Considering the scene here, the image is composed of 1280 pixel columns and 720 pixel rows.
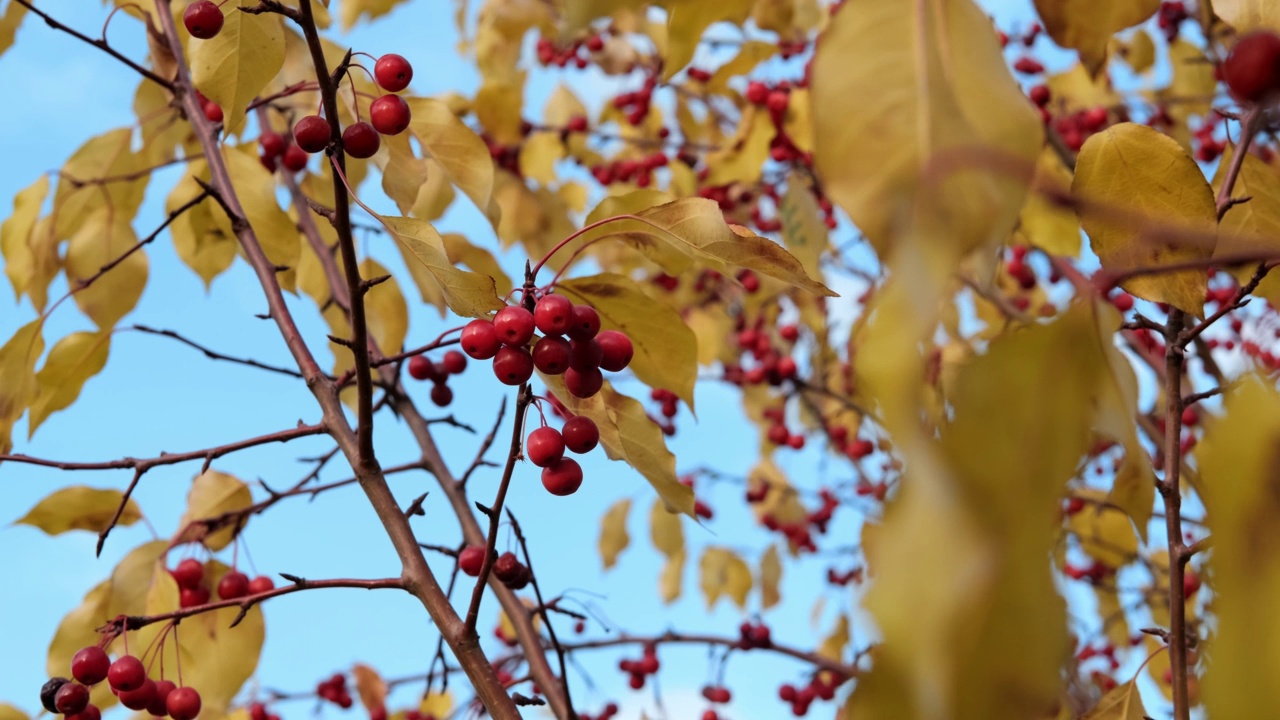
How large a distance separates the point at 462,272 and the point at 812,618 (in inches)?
127

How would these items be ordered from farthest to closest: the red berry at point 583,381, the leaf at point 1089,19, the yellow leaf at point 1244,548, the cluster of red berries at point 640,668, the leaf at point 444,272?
1. the cluster of red berries at point 640,668
2. the red berry at point 583,381
3. the leaf at point 444,272
4. the leaf at point 1089,19
5. the yellow leaf at point 1244,548

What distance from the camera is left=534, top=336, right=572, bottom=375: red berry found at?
81 cm

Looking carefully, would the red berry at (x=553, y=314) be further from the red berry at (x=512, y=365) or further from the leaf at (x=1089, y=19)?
the leaf at (x=1089, y=19)

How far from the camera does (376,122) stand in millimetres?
990

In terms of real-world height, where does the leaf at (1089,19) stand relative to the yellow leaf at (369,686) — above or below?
below

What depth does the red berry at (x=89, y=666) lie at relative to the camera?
110cm

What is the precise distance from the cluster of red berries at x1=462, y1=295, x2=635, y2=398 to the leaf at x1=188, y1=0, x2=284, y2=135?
41 centimetres

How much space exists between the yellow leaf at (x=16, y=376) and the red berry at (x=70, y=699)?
Result: 0.35m

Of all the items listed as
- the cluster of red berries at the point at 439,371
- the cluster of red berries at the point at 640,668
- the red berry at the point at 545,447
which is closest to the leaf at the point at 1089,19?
the red berry at the point at 545,447

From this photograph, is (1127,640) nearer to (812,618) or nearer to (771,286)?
(812,618)

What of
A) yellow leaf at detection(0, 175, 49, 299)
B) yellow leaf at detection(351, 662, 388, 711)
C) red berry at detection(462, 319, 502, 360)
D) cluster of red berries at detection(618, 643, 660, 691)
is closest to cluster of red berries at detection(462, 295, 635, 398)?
red berry at detection(462, 319, 502, 360)

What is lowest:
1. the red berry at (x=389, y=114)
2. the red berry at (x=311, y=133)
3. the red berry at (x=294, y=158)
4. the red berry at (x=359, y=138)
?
the red berry at (x=311, y=133)

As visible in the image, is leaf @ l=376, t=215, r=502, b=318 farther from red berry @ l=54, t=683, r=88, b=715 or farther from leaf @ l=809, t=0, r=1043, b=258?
red berry @ l=54, t=683, r=88, b=715

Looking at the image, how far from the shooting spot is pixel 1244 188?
3.25 feet
